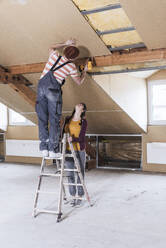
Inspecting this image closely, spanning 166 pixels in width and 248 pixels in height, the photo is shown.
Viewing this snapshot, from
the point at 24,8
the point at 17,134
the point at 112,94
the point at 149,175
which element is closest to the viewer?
the point at 24,8

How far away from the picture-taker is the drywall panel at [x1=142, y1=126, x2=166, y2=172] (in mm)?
6195

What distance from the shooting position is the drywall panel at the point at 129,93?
483 cm

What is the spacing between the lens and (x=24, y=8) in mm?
3232

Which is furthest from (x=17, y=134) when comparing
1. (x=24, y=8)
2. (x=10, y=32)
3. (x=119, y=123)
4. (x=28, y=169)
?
(x=24, y=8)

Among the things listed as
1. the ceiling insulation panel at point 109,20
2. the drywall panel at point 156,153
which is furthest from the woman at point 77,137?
the drywall panel at point 156,153

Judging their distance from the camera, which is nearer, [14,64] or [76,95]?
[14,64]

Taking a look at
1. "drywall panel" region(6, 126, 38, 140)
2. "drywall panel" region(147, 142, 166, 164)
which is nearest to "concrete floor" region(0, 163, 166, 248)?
"drywall panel" region(147, 142, 166, 164)

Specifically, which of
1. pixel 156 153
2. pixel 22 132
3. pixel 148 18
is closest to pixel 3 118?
pixel 22 132

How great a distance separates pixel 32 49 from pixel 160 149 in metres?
3.73

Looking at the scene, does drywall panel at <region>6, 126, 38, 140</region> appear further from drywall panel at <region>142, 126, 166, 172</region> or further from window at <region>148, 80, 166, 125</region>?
window at <region>148, 80, 166, 125</region>

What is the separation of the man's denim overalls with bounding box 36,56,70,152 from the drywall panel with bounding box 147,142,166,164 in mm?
3487

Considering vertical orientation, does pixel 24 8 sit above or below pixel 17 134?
above

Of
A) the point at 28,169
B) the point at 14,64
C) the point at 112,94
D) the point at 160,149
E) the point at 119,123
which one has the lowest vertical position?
the point at 28,169

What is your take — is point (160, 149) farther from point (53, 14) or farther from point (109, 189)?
point (53, 14)
